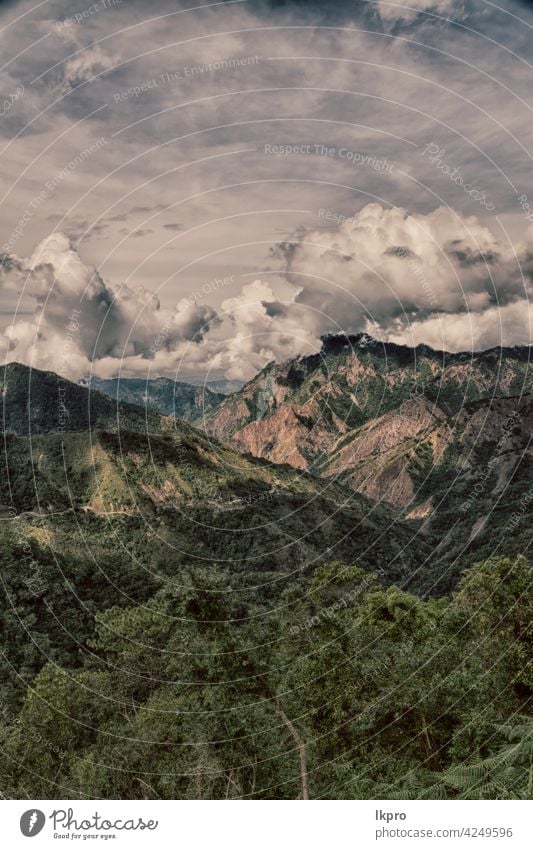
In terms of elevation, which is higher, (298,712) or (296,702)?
(296,702)

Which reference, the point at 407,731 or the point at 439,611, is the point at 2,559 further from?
the point at 407,731

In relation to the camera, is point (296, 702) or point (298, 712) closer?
point (296, 702)

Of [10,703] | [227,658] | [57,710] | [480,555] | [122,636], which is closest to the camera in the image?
[227,658]

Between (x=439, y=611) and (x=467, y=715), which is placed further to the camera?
(x=439, y=611)

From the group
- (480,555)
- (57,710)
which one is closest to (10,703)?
(57,710)

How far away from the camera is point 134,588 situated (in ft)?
348

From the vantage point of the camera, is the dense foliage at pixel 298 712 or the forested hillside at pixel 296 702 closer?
the dense foliage at pixel 298 712

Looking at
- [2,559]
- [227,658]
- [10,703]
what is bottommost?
[10,703]

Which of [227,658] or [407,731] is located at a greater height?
[227,658]

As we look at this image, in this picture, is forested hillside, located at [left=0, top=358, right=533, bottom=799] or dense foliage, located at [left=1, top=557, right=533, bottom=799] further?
forested hillside, located at [left=0, top=358, right=533, bottom=799]
